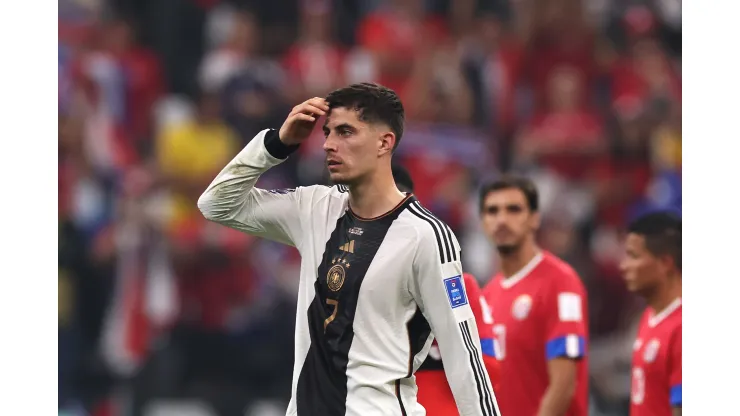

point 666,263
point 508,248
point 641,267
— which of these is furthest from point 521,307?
point 666,263

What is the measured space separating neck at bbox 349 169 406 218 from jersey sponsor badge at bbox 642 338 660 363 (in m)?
2.06

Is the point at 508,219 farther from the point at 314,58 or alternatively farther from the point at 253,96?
the point at 314,58

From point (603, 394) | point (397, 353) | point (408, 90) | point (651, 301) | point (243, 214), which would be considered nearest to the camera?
point (397, 353)

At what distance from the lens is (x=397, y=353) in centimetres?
361

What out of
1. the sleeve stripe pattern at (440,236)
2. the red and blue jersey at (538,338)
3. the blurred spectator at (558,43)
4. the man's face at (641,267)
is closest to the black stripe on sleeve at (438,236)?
the sleeve stripe pattern at (440,236)

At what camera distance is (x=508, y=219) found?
19.5 feet

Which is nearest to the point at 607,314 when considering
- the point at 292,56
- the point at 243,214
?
→ the point at 292,56

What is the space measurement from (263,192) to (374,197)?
0.42 metres

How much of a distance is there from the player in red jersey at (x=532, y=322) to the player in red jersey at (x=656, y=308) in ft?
0.95

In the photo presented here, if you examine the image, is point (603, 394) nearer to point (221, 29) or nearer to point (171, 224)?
point (171, 224)

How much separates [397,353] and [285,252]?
19.1 ft

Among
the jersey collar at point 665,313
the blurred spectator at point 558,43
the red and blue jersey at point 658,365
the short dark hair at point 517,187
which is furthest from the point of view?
the blurred spectator at point 558,43

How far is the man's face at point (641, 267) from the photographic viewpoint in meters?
5.58

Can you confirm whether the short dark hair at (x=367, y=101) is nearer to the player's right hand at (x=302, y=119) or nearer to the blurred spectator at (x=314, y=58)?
the player's right hand at (x=302, y=119)
